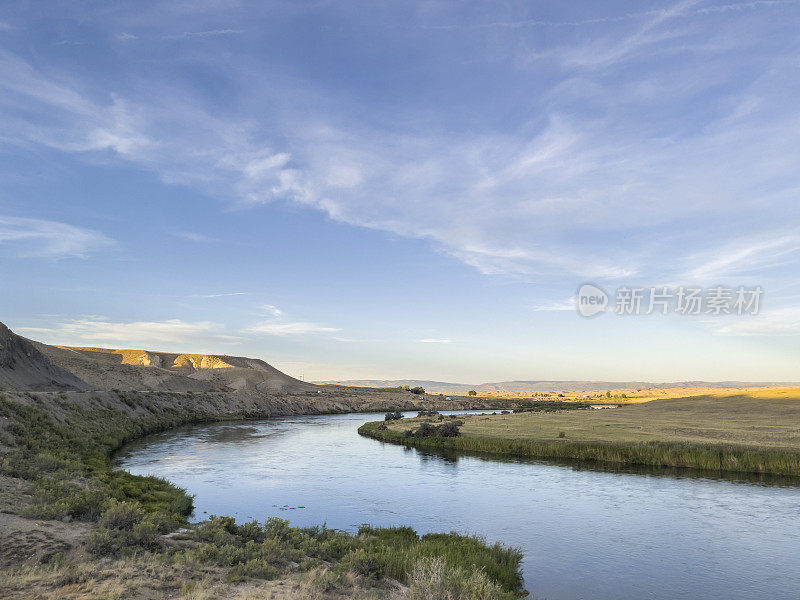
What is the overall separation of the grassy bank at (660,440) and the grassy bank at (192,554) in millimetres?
23239

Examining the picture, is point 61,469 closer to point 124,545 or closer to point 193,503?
point 193,503

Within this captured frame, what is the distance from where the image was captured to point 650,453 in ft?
114

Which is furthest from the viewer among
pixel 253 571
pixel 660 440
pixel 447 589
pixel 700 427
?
pixel 700 427

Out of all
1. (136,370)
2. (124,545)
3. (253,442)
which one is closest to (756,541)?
(124,545)

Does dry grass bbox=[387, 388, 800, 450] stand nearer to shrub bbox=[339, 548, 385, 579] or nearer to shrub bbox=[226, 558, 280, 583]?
shrub bbox=[339, 548, 385, 579]

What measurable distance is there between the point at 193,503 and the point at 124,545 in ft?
37.6

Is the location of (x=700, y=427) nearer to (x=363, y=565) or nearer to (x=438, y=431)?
(x=438, y=431)

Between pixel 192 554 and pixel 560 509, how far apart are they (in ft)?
55.5

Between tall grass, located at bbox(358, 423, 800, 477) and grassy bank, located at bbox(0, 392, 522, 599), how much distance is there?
75.4 ft

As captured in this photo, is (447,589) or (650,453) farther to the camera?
(650,453)

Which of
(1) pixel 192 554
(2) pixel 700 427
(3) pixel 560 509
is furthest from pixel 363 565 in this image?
(2) pixel 700 427

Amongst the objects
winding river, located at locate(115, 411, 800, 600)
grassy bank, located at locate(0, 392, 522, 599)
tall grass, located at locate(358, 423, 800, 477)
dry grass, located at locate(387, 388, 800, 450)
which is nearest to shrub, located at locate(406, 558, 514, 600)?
grassy bank, located at locate(0, 392, 522, 599)

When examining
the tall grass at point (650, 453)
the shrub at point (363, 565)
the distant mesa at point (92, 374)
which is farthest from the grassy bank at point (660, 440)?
the distant mesa at point (92, 374)

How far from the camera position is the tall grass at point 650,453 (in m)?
30.1
